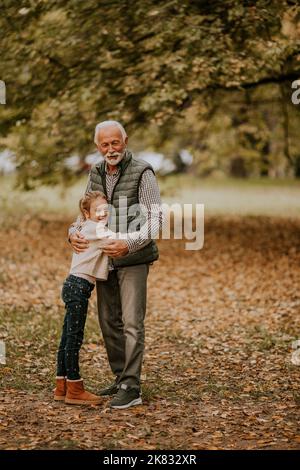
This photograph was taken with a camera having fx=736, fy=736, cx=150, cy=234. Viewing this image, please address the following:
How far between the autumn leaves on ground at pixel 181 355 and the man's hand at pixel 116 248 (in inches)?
→ 45.7

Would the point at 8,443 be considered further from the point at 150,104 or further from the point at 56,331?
the point at 150,104

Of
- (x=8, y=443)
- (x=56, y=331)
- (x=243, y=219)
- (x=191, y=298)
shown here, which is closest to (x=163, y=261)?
(x=191, y=298)

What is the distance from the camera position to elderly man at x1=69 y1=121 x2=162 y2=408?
527 centimetres

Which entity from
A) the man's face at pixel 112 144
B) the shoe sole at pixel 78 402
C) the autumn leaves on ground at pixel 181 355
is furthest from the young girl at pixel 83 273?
the autumn leaves on ground at pixel 181 355

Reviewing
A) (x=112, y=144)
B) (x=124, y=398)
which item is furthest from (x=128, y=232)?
(x=124, y=398)

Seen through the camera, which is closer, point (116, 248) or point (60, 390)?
point (116, 248)

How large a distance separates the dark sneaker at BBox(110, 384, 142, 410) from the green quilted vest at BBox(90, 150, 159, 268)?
0.91 m

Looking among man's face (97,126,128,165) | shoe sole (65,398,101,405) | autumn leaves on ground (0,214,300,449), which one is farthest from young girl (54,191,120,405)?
autumn leaves on ground (0,214,300,449)

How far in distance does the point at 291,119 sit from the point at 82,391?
42.8ft

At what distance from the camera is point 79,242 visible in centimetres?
536

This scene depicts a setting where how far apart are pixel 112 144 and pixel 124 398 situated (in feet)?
6.10

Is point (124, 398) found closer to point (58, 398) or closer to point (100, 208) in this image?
point (58, 398)

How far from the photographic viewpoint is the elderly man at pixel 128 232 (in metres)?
5.27

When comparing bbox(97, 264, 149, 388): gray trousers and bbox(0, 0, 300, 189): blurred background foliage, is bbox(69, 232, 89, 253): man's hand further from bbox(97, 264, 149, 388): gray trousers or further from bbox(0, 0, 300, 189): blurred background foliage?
bbox(0, 0, 300, 189): blurred background foliage
